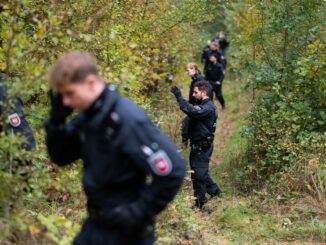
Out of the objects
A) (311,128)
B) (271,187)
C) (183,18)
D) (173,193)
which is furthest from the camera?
(183,18)

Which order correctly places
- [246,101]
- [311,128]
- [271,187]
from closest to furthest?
[271,187]
[311,128]
[246,101]

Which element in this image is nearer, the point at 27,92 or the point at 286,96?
the point at 27,92

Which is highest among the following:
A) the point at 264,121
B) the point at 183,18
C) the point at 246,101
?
the point at 183,18

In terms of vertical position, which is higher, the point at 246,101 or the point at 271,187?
the point at 271,187

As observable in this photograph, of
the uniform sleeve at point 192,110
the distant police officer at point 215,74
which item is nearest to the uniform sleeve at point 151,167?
the uniform sleeve at point 192,110

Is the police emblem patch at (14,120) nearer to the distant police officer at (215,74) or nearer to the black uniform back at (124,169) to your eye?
the black uniform back at (124,169)

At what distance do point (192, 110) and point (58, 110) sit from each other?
417cm

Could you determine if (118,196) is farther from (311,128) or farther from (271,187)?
(311,128)

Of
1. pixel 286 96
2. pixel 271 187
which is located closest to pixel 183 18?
pixel 286 96

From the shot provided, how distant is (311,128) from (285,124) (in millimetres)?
406

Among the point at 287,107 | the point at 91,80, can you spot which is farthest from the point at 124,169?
the point at 287,107

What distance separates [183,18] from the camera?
402 inches

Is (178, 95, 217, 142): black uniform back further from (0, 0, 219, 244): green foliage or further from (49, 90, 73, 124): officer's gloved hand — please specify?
(49, 90, 73, 124): officer's gloved hand

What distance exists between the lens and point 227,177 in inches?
346
